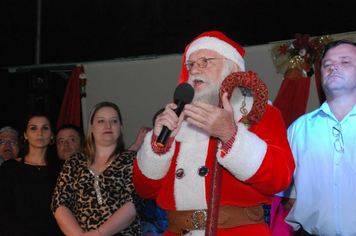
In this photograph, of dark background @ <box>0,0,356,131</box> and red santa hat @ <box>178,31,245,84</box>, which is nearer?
red santa hat @ <box>178,31,245,84</box>

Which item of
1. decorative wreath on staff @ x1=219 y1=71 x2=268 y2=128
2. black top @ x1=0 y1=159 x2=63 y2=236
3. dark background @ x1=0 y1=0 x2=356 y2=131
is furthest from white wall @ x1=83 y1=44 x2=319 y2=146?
decorative wreath on staff @ x1=219 y1=71 x2=268 y2=128

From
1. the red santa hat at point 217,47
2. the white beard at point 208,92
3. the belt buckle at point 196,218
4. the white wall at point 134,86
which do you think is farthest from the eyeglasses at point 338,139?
Answer: the white wall at point 134,86

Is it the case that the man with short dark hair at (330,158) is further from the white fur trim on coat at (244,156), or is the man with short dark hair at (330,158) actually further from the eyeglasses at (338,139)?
the white fur trim on coat at (244,156)

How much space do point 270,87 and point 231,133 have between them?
10.2ft

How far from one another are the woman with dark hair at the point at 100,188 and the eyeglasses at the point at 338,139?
4.67 feet

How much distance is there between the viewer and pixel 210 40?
2494 millimetres

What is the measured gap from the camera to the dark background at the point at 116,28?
534cm

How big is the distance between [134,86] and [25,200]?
2471 millimetres

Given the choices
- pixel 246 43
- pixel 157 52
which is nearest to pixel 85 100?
pixel 157 52

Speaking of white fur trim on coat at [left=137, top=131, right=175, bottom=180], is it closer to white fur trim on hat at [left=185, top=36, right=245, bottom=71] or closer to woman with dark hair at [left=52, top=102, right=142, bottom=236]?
white fur trim on hat at [left=185, top=36, right=245, bottom=71]

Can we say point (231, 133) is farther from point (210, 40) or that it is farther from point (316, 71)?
point (316, 71)

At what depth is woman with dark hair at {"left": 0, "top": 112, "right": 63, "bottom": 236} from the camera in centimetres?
346

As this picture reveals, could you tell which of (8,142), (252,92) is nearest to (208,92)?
(252,92)

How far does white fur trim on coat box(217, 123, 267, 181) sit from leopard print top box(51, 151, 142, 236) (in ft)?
4.67
